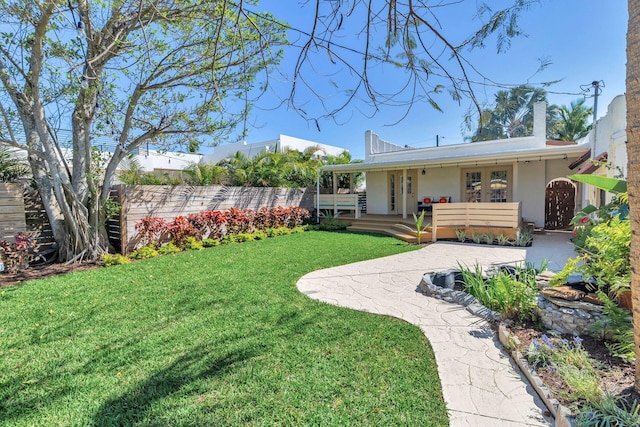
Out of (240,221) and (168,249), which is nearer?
(168,249)

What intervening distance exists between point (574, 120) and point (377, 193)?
20419 millimetres

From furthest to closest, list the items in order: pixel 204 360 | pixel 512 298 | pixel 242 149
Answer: pixel 242 149 < pixel 512 298 < pixel 204 360

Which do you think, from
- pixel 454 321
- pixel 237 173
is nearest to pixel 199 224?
pixel 237 173

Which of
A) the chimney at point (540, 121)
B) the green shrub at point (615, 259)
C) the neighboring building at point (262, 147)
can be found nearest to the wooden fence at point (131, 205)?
the green shrub at point (615, 259)

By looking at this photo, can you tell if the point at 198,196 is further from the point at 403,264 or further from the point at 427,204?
the point at 427,204

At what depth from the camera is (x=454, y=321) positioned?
13.3ft

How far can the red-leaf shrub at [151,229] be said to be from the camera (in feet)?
28.3

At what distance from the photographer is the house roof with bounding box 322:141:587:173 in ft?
33.1

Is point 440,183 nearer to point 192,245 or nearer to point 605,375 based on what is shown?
point 192,245

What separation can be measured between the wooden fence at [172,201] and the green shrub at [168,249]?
732mm

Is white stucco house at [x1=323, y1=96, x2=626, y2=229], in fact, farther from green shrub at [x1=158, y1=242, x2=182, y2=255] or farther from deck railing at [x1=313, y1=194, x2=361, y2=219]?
green shrub at [x1=158, y1=242, x2=182, y2=255]

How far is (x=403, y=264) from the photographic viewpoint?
24.1 feet

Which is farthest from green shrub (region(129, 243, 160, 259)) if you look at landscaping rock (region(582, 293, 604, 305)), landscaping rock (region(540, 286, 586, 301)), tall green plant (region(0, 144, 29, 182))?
landscaping rock (region(582, 293, 604, 305))

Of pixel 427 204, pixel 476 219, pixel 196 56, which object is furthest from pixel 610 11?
pixel 427 204
